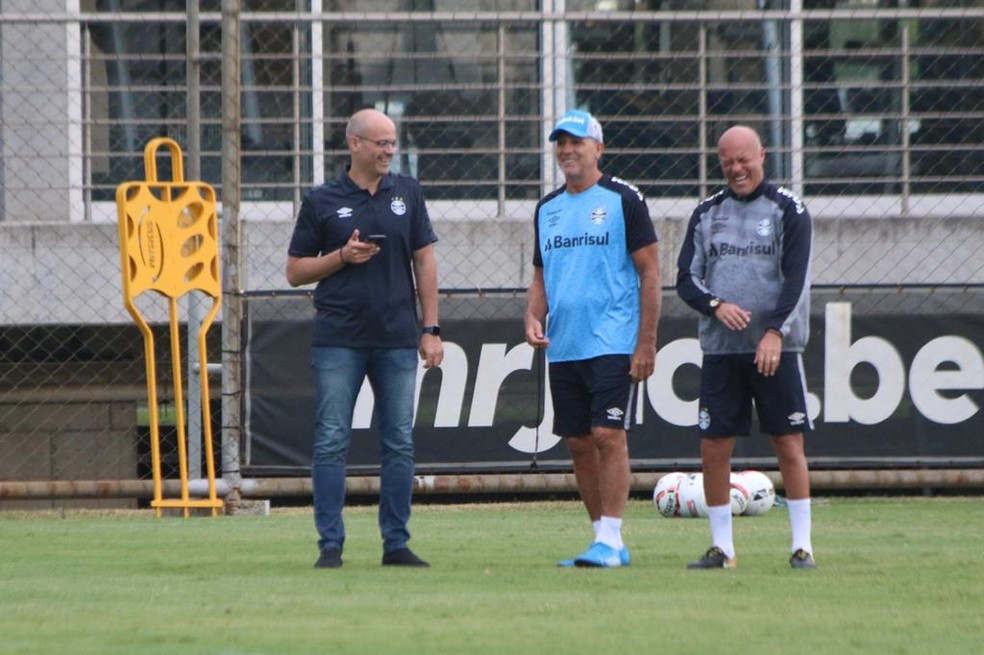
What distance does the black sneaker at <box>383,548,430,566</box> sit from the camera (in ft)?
23.3

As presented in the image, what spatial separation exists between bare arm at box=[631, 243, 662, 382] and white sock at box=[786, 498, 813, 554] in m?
0.72

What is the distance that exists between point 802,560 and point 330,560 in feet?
5.63

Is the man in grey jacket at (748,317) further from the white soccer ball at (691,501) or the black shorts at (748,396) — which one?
the white soccer ball at (691,501)

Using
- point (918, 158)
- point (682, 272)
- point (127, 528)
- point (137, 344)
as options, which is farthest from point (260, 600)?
point (918, 158)

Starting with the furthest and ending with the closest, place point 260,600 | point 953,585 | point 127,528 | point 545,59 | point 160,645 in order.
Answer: point 545,59 < point 127,528 < point 953,585 < point 260,600 < point 160,645

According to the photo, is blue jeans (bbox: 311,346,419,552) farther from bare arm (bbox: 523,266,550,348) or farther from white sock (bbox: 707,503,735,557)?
white sock (bbox: 707,503,735,557)

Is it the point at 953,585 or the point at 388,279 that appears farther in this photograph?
the point at 388,279

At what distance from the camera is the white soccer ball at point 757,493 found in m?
9.76

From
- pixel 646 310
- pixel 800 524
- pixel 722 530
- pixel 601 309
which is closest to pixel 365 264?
pixel 601 309

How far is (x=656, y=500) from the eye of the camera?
1005cm

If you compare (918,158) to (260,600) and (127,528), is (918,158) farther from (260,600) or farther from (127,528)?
(260,600)

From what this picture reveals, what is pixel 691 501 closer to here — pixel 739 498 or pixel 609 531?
pixel 739 498

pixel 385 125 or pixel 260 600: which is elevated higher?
pixel 385 125

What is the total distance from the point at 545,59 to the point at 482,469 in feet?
9.57
